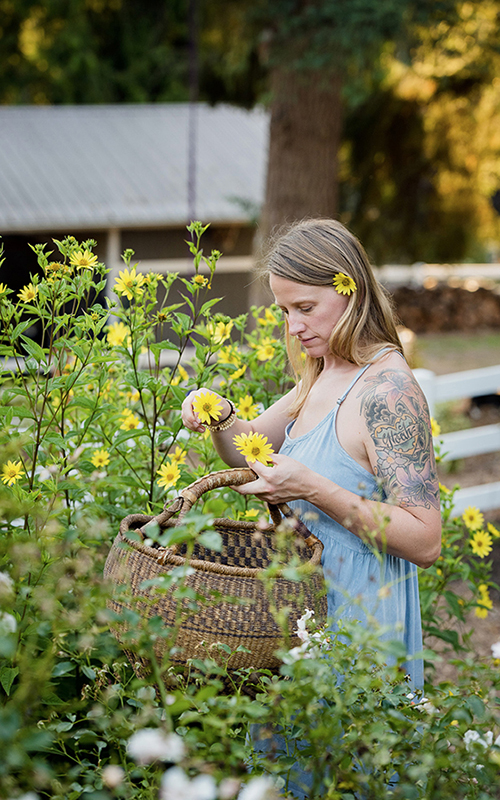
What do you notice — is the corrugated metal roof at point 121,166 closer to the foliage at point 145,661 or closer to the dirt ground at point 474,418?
the dirt ground at point 474,418

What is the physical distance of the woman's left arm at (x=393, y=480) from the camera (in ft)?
4.27

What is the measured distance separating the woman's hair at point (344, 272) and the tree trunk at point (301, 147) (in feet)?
13.3

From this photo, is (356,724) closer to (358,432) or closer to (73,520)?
(358,432)

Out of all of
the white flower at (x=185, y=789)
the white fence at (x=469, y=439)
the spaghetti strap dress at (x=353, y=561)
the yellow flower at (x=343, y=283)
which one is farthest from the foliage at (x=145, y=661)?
the white fence at (x=469, y=439)

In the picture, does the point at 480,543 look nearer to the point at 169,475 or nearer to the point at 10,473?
the point at 169,475

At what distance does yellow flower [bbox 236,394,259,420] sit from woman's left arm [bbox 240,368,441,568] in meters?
0.44

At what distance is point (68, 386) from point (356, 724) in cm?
84

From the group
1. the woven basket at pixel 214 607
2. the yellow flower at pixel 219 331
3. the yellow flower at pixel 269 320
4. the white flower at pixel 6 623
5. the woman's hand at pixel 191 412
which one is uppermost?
the yellow flower at pixel 219 331

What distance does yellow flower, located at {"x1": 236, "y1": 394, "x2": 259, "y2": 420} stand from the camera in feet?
5.91

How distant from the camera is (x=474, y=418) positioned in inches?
299

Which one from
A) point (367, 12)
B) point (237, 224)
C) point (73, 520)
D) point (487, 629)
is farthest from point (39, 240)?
point (73, 520)

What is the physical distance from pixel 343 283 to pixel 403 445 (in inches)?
14.0

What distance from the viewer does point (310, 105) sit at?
555 centimetres

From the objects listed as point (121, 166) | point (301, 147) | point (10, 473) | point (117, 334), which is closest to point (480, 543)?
point (117, 334)
